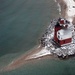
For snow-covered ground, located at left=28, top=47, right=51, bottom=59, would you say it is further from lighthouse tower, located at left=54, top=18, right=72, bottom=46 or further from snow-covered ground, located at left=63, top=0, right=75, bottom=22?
snow-covered ground, located at left=63, top=0, right=75, bottom=22

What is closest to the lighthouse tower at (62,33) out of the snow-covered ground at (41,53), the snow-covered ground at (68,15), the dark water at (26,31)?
the snow-covered ground at (41,53)

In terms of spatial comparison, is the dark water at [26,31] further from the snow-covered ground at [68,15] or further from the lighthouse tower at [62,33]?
the lighthouse tower at [62,33]

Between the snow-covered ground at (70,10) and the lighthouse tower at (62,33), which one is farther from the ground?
the snow-covered ground at (70,10)

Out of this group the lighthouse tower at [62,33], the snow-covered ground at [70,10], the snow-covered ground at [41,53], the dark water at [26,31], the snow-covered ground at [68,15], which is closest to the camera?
the dark water at [26,31]

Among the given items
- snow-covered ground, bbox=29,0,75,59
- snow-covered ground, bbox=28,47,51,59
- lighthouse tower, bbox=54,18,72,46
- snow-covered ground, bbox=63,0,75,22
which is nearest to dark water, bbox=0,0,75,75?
snow-covered ground, bbox=28,47,51,59

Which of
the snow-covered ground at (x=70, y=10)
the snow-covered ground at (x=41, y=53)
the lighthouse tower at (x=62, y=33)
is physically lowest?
the snow-covered ground at (x=41, y=53)

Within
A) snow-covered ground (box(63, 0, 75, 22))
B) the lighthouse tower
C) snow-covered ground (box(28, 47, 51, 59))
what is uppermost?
snow-covered ground (box(63, 0, 75, 22))

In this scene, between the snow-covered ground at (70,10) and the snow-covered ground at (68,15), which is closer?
the snow-covered ground at (68,15)

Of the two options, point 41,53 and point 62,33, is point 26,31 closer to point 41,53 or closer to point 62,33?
point 41,53

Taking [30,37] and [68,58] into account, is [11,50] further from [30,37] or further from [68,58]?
[68,58]
